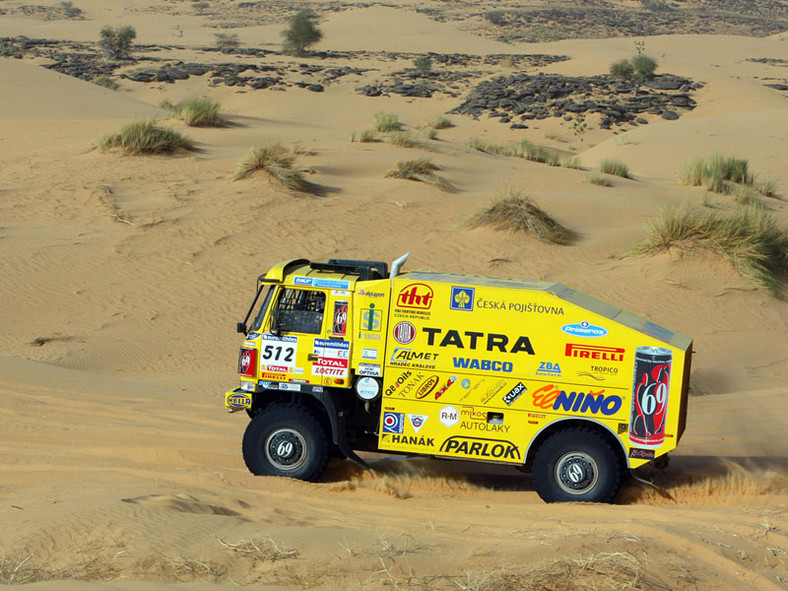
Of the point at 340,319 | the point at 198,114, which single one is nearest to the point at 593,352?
the point at 340,319

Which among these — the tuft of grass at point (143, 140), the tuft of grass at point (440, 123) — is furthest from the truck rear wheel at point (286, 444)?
the tuft of grass at point (440, 123)

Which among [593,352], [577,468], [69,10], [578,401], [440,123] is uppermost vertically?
[69,10]

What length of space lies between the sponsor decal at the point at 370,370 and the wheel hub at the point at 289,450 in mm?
918

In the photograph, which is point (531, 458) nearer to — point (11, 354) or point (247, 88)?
point (11, 354)

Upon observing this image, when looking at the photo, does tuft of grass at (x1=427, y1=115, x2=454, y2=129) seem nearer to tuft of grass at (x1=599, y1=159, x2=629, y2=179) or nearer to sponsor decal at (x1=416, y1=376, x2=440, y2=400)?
tuft of grass at (x1=599, y1=159, x2=629, y2=179)

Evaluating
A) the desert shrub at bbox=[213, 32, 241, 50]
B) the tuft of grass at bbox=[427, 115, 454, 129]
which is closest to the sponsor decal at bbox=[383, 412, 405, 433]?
the tuft of grass at bbox=[427, 115, 454, 129]

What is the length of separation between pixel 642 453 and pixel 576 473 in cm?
60

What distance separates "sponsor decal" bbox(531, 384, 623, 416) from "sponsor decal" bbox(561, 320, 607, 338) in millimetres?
501

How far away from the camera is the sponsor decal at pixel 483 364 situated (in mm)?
8312

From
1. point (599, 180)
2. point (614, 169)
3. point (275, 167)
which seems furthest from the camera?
point (614, 169)

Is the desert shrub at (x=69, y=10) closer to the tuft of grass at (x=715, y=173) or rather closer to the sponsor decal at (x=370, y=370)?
the tuft of grass at (x=715, y=173)

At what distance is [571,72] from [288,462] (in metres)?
44.8

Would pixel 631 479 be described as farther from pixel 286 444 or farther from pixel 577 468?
pixel 286 444

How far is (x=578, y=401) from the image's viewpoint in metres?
8.25
